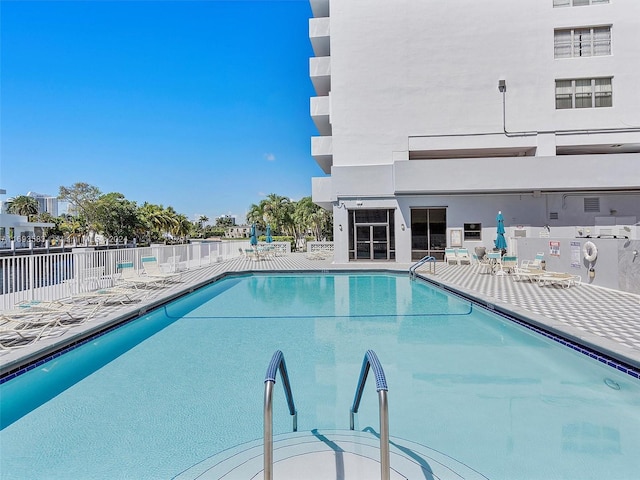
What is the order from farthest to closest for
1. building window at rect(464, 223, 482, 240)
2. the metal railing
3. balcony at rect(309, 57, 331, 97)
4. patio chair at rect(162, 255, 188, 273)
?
balcony at rect(309, 57, 331, 97), building window at rect(464, 223, 482, 240), patio chair at rect(162, 255, 188, 273), the metal railing

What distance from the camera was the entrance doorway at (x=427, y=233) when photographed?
63.1 ft

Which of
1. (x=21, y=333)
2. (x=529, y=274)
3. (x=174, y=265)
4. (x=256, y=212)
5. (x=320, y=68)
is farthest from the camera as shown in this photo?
(x=256, y=212)

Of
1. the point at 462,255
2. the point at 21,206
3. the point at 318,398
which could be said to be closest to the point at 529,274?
the point at 462,255

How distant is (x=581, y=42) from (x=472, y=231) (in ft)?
38.9

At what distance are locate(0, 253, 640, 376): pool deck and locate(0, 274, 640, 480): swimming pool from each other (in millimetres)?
255

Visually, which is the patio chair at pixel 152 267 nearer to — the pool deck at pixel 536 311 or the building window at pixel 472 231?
the pool deck at pixel 536 311

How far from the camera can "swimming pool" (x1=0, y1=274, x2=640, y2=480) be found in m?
3.39

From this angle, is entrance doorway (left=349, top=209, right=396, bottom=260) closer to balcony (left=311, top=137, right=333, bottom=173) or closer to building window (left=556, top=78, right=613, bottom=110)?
balcony (left=311, top=137, right=333, bottom=173)

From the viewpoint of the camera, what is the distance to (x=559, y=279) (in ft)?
34.2

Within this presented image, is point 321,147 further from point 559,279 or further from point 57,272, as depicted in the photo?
point 57,272

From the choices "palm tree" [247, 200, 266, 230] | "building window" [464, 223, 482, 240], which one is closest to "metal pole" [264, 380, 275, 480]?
"building window" [464, 223, 482, 240]

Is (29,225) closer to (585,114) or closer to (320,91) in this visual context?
(320,91)

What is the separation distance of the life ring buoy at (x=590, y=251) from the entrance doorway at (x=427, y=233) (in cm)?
823

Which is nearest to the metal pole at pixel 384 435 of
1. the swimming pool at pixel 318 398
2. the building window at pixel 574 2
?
the swimming pool at pixel 318 398
